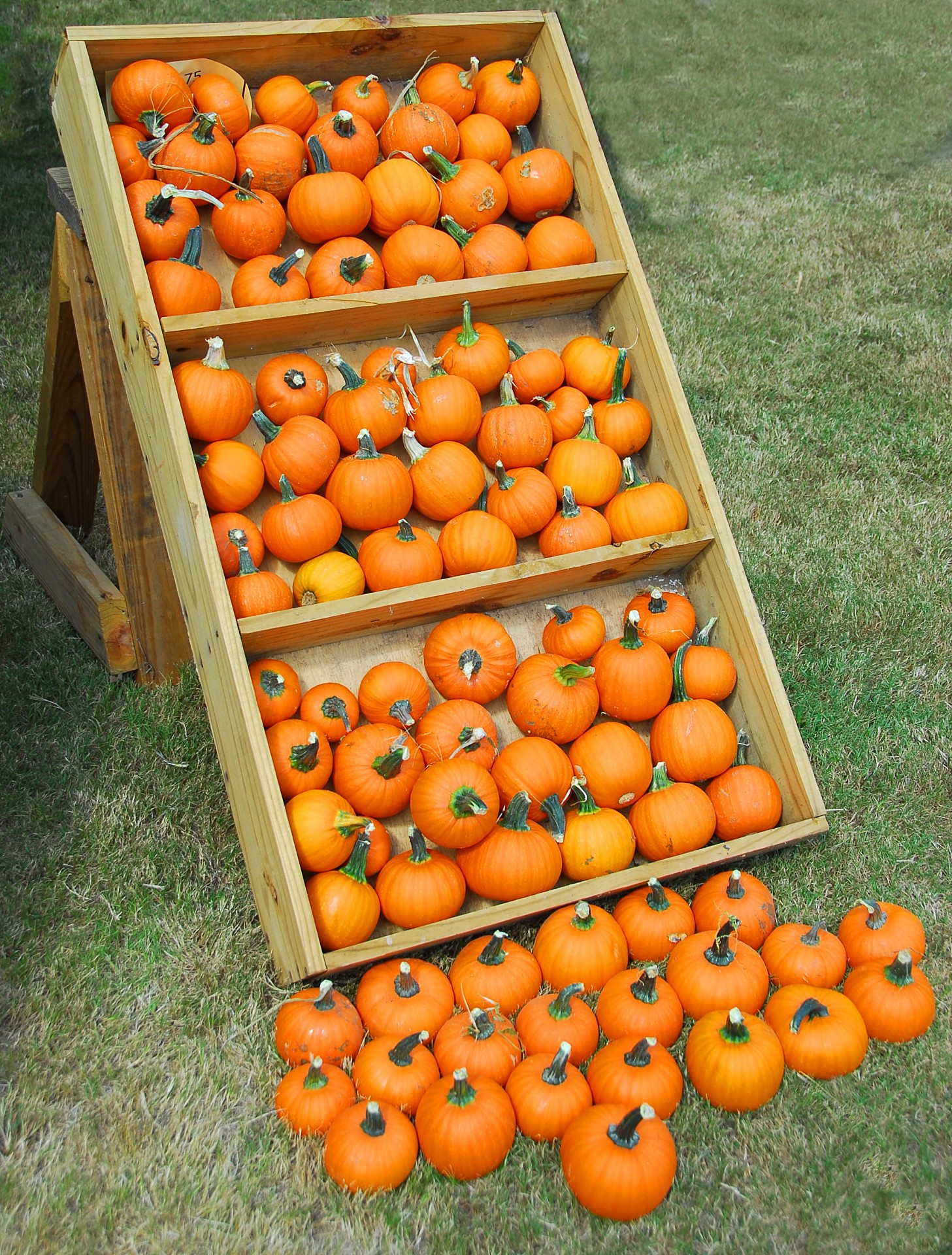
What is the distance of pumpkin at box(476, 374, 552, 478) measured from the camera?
3148 mm

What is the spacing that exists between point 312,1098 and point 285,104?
2.68 metres

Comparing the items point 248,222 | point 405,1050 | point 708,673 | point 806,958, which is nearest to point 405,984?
point 405,1050

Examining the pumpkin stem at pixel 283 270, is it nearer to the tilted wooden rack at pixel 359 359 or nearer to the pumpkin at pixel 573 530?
the tilted wooden rack at pixel 359 359

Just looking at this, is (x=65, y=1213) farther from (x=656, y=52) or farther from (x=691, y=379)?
(x=656, y=52)

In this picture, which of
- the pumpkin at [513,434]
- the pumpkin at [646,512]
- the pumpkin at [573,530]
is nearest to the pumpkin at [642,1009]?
the pumpkin at [646,512]

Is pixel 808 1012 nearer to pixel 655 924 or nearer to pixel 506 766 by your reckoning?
pixel 655 924

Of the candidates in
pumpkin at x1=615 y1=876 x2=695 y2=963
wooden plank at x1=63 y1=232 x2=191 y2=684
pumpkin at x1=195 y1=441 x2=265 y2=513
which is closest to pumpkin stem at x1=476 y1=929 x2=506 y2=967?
pumpkin at x1=615 y1=876 x2=695 y2=963

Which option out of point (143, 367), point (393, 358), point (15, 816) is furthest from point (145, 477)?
point (15, 816)

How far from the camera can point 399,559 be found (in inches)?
115

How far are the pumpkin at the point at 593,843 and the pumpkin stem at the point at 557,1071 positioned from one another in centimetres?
57

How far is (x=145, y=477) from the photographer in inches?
126

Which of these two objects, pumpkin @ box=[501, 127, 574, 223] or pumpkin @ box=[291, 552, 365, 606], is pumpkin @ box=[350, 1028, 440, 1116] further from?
pumpkin @ box=[501, 127, 574, 223]

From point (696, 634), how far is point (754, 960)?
3.09ft

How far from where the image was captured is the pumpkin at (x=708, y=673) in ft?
10.0
